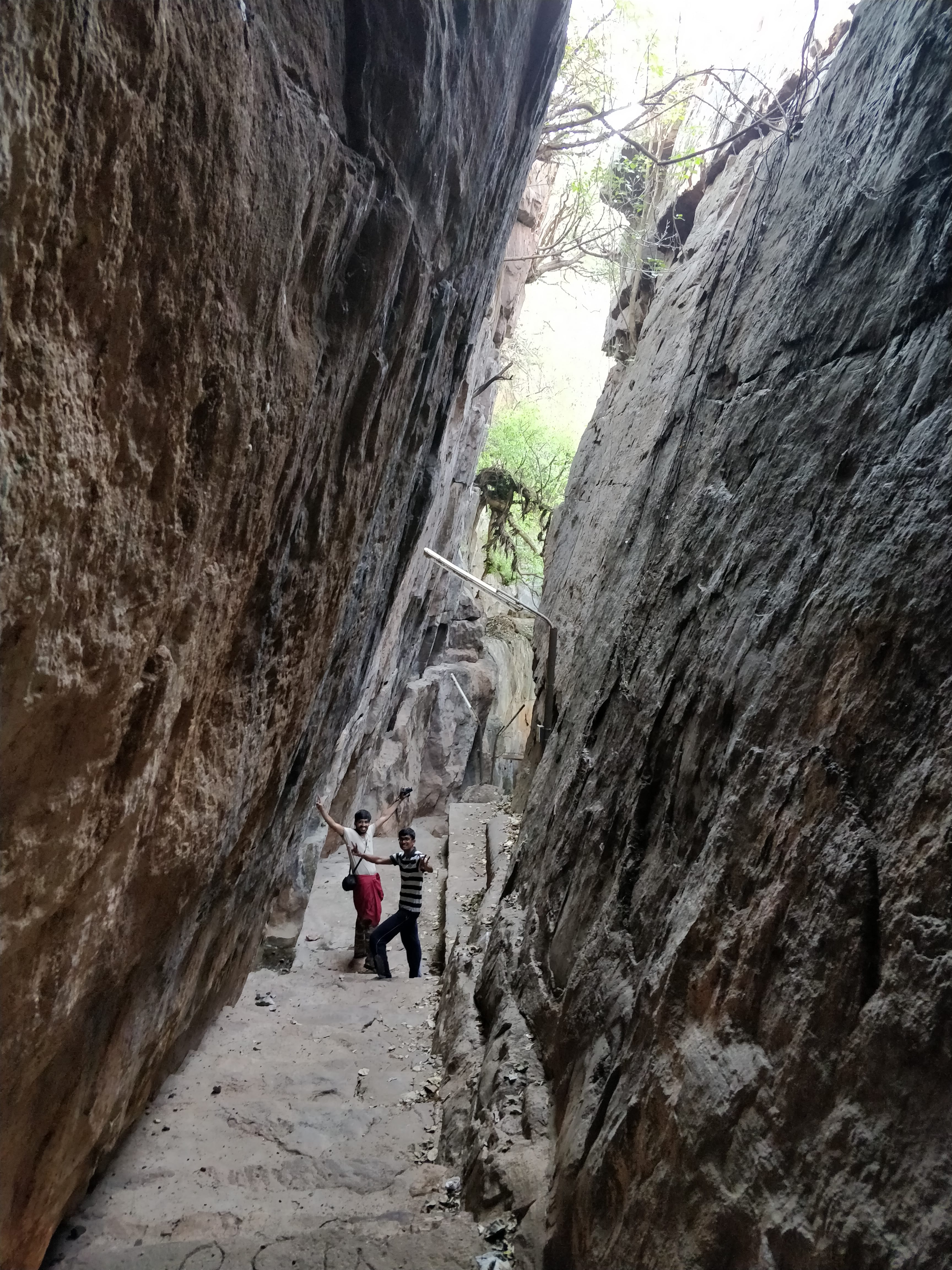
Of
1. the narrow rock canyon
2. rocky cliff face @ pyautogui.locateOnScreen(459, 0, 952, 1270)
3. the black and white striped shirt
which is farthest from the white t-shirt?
rocky cliff face @ pyautogui.locateOnScreen(459, 0, 952, 1270)

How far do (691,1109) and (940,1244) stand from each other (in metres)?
0.94

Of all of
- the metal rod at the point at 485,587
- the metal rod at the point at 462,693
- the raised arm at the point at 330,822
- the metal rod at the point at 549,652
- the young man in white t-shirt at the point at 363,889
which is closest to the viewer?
the raised arm at the point at 330,822

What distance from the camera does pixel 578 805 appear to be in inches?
205

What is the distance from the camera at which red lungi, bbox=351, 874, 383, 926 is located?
330 inches

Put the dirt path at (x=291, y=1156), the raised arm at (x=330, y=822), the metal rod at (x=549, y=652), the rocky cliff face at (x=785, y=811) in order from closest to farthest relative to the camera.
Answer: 1. the rocky cliff face at (x=785, y=811)
2. the dirt path at (x=291, y=1156)
3. the raised arm at (x=330, y=822)
4. the metal rod at (x=549, y=652)

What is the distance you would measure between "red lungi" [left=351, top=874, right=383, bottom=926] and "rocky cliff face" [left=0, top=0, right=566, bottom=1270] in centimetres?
315

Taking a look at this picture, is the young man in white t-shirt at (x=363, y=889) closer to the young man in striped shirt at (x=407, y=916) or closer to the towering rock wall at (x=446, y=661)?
the young man in striped shirt at (x=407, y=916)

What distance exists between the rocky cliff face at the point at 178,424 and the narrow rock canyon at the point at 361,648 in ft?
0.06

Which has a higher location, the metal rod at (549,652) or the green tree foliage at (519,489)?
the green tree foliage at (519,489)

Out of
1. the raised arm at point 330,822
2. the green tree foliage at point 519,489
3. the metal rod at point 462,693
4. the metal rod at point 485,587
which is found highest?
the green tree foliage at point 519,489

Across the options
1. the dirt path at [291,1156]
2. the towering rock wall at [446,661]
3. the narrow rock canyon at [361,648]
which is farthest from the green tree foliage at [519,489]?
the dirt path at [291,1156]

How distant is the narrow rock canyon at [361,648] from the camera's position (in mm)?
1938

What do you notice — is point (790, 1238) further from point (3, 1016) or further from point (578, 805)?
point (578, 805)

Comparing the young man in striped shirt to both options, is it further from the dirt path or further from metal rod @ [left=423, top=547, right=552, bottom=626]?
metal rod @ [left=423, top=547, right=552, bottom=626]
